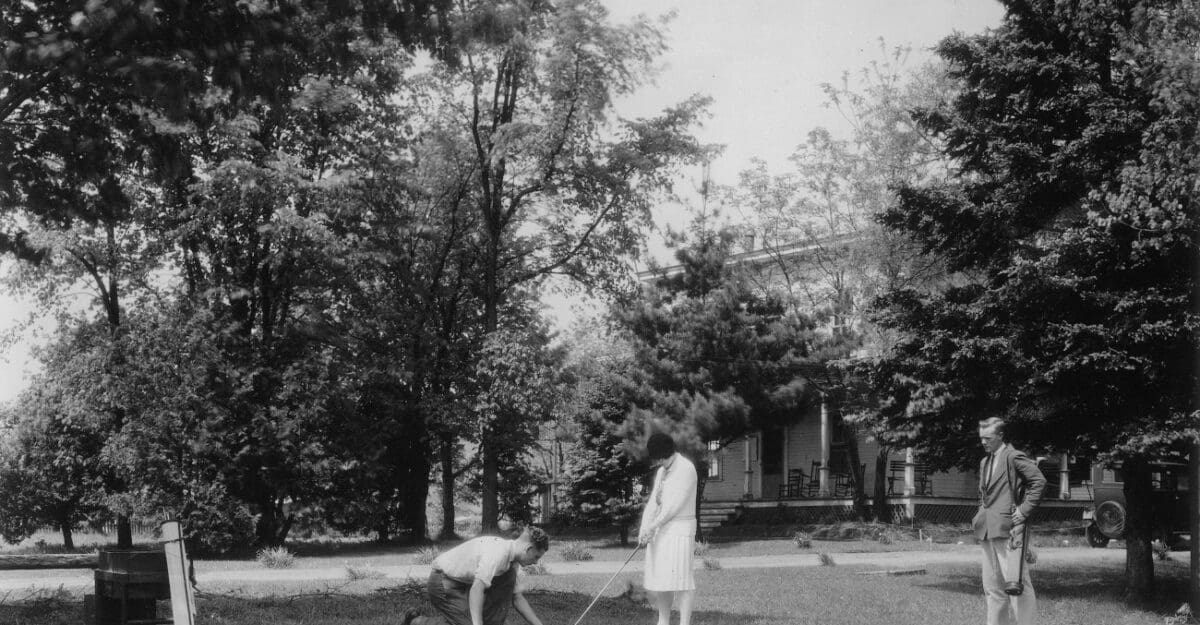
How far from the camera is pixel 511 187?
101 feet

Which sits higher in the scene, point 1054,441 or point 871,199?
point 871,199

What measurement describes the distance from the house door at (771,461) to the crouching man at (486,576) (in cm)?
3180

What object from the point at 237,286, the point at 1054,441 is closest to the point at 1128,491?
the point at 1054,441

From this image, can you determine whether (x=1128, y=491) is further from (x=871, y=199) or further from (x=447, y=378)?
(x=447, y=378)

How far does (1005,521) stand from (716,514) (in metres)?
26.3

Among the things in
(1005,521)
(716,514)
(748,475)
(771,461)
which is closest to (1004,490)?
(1005,521)

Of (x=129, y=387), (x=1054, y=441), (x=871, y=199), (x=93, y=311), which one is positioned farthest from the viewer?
(x=93, y=311)

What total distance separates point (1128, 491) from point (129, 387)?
21888 mm

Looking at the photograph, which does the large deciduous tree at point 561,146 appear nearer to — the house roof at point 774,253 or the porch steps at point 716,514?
the house roof at point 774,253

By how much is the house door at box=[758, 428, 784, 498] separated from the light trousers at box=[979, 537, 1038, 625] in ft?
96.7

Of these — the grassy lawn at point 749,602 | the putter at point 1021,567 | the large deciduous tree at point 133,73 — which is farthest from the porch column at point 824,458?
the large deciduous tree at point 133,73

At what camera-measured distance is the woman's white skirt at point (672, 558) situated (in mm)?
9516

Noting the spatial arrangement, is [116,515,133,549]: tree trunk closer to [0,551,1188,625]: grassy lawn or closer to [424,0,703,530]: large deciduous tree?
[424,0,703,530]: large deciduous tree

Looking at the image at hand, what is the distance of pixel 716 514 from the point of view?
35.8 m
